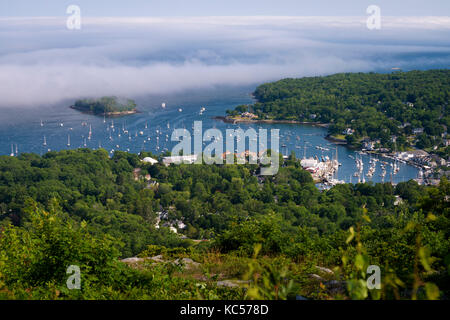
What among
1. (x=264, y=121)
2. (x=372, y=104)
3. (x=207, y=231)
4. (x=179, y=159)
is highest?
(x=372, y=104)

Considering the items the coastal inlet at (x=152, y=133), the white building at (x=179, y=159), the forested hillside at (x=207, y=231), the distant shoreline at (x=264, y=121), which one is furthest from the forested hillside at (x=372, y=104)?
the white building at (x=179, y=159)

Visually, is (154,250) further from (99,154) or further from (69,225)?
(99,154)

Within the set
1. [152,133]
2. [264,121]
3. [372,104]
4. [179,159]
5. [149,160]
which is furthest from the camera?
[372,104]

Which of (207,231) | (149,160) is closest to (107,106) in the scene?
(149,160)

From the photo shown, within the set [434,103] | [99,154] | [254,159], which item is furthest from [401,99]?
[99,154]

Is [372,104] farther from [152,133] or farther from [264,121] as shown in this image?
[152,133]

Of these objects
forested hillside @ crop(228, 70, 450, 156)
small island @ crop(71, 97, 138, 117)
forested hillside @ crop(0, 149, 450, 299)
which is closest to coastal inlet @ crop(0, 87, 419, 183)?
small island @ crop(71, 97, 138, 117)

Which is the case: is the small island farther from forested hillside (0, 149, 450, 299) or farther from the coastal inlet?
forested hillside (0, 149, 450, 299)
